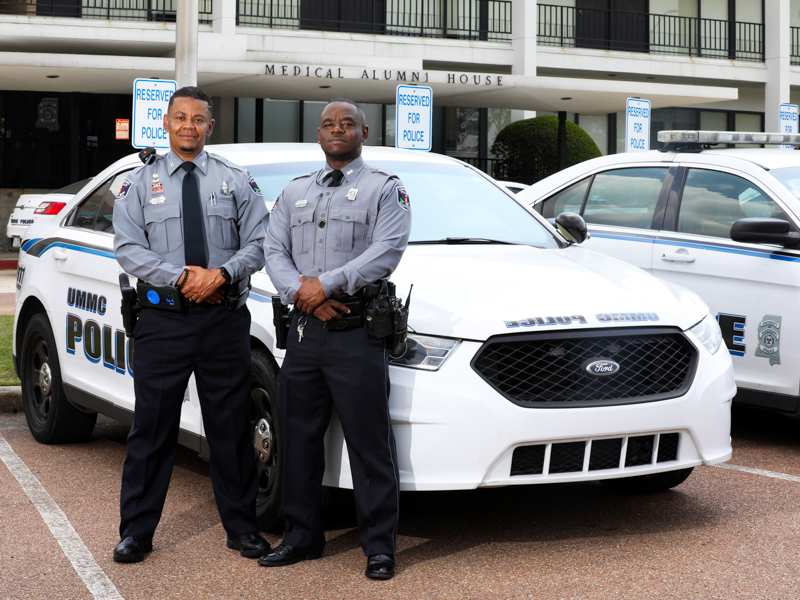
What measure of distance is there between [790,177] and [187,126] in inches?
155

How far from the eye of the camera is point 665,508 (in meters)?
5.06

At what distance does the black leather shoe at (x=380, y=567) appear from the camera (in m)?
4.05

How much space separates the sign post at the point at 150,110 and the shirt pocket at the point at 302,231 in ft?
23.8

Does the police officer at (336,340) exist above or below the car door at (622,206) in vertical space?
below

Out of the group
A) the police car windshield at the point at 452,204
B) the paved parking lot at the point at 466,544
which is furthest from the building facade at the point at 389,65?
the paved parking lot at the point at 466,544

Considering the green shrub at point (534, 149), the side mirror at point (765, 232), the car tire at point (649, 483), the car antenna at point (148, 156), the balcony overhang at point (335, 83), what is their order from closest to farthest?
the car antenna at point (148, 156) < the car tire at point (649, 483) < the side mirror at point (765, 232) < the balcony overhang at point (335, 83) < the green shrub at point (534, 149)

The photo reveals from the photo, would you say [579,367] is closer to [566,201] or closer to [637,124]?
[566,201]

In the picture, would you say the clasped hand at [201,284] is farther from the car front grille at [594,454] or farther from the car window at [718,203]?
the car window at [718,203]

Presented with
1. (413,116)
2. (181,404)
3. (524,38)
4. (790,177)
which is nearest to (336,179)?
(181,404)

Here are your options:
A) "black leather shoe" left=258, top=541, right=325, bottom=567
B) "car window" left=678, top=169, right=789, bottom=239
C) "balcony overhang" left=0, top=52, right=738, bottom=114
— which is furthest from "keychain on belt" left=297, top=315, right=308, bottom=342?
"balcony overhang" left=0, top=52, right=738, bottom=114

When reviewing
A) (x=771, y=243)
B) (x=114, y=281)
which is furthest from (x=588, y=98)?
(x=114, y=281)

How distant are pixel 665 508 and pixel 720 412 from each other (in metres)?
0.73

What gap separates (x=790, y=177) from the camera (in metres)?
6.59

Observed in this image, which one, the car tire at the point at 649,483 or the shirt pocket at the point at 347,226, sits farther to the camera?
the car tire at the point at 649,483
